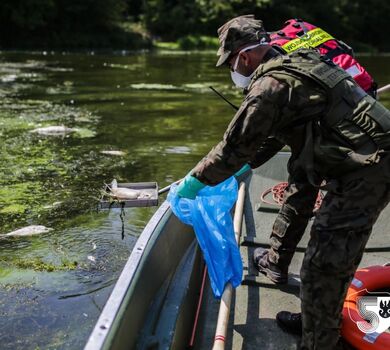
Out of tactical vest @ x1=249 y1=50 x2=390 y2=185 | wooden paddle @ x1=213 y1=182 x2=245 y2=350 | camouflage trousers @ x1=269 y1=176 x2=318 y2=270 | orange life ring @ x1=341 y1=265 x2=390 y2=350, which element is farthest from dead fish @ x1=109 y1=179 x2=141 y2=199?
tactical vest @ x1=249 y1=50 x2=390 y2=185

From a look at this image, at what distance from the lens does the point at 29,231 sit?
5.52 metres

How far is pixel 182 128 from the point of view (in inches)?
427

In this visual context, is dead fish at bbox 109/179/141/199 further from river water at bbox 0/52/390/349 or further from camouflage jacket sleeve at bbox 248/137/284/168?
camouflage jacket sleeve at bbox 248/137/284/168

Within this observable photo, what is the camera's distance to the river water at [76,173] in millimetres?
4250

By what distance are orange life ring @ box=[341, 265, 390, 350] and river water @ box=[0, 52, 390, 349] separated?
6.28 ft

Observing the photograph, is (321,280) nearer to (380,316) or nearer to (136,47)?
(380,316)

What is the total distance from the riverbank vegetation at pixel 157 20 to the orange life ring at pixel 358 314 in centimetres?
3648

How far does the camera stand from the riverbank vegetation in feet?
131

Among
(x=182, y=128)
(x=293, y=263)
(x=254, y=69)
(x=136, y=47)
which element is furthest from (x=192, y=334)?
(x=136, y=47)

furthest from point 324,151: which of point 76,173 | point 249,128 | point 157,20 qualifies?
point 157,20

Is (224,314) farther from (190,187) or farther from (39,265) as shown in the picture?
(39,265)

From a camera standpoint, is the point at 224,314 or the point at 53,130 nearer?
the point at 224,314

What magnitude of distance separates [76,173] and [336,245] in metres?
5.58

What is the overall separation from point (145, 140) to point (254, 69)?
6.95 metres
